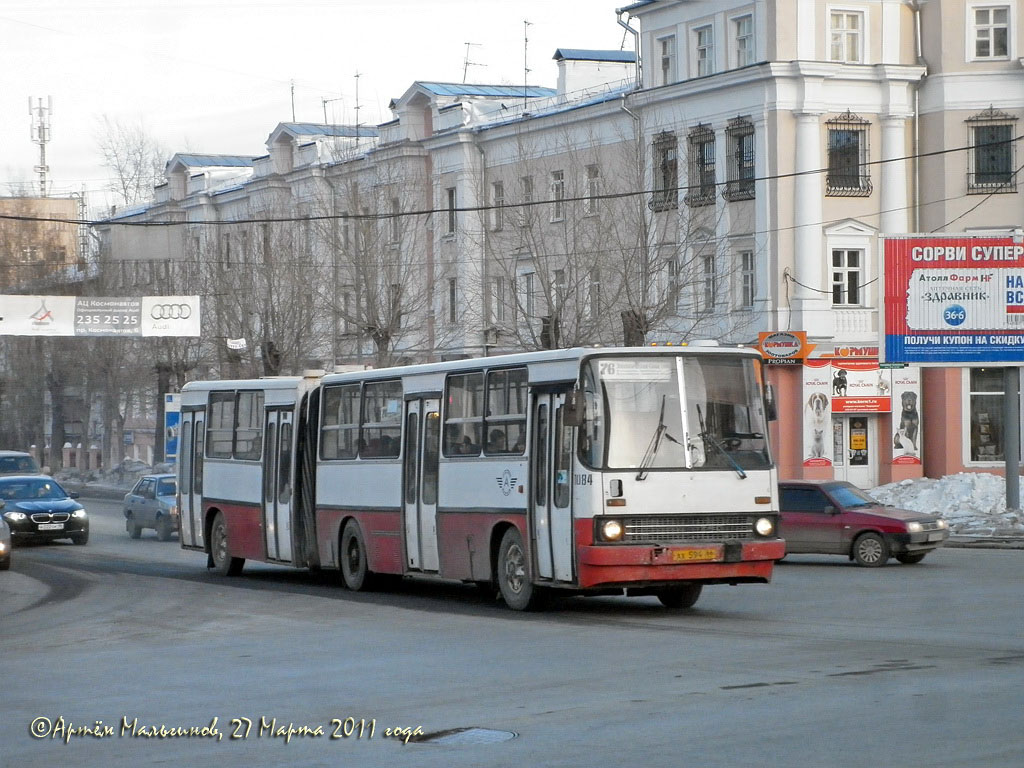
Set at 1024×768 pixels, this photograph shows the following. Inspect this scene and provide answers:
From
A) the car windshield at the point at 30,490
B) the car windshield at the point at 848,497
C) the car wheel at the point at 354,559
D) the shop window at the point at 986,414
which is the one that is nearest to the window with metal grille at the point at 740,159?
the shop window at the point at 986,414

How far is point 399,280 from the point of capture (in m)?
50.4

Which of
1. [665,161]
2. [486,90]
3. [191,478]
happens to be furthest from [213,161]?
[191,478]

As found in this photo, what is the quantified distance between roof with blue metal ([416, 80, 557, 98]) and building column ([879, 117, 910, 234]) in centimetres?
1609

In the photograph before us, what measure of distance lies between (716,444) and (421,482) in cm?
446

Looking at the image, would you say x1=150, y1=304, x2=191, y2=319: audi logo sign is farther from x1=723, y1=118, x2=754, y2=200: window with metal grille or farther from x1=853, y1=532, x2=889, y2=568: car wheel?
x1=853, y1=532, x2=889, y2=568: car wheel

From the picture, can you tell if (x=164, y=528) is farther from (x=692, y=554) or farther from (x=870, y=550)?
(x=692, y=554)

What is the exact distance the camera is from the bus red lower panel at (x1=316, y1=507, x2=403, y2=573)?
20.7m

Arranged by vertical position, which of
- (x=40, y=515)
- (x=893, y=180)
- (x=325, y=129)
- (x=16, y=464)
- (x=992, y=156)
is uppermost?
(x=325, y=129)

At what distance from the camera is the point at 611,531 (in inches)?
654

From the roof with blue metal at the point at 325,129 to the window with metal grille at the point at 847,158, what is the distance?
58.9 feet

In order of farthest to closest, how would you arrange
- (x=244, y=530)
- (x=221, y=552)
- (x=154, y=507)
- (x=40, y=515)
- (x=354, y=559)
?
1. (x=154, y=507)
2. (x=40, y=515)
3. (x=221, y=552)
4. (x=244, y=530)
5. (x=354, y=559)

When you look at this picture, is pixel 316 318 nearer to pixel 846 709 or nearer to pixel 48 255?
pixel 48 255

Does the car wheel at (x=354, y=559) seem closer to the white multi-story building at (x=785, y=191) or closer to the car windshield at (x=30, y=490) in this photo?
the car windshield at (x=30, y=490)

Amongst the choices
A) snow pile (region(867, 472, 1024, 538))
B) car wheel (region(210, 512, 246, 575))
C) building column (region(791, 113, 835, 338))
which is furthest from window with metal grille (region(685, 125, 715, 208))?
car wheel (region(210, 512, 246, 575))
